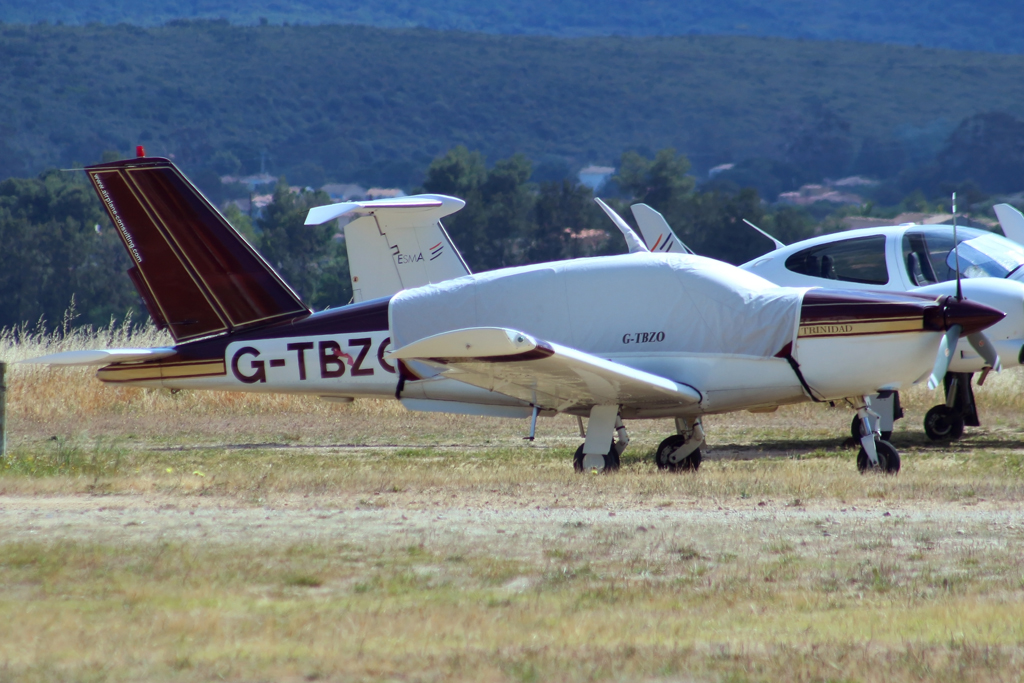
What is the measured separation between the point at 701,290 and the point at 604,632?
639cm

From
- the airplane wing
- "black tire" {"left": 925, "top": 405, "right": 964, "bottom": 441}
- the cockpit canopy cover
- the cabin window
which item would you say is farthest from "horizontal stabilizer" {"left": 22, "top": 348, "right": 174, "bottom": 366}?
"black tire" {"left": 925, "top": 405, "right": 964, "bottom": 441}

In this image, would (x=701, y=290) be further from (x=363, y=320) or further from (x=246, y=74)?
(x=246, y=74)

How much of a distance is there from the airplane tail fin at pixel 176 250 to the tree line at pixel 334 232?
32.7m

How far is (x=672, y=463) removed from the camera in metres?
12.0

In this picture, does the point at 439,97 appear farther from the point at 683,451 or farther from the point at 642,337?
the point at 642,337

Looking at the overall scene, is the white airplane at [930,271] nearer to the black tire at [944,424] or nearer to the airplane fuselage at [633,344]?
the black tire at [944,424]

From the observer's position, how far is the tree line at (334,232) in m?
47.6

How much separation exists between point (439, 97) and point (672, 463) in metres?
130

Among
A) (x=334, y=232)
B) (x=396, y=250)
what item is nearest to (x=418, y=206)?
(x=396, y=250)

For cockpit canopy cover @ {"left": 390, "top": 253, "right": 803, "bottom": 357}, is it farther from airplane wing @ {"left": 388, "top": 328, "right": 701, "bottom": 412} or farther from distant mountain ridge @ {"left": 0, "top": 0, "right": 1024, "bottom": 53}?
distant mountain ridge @ {"left": 0, "top": 0, "right": 1024, "bottom": 53}

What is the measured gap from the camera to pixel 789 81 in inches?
5231

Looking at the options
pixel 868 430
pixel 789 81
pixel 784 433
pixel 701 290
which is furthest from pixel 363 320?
pixel 789 81

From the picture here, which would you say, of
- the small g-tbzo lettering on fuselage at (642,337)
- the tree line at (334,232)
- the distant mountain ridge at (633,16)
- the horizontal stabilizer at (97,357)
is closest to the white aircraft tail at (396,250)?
the horizontal stabilizer at (97,357)

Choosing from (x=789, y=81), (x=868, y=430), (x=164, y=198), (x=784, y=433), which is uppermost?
(x=789, y=81)
